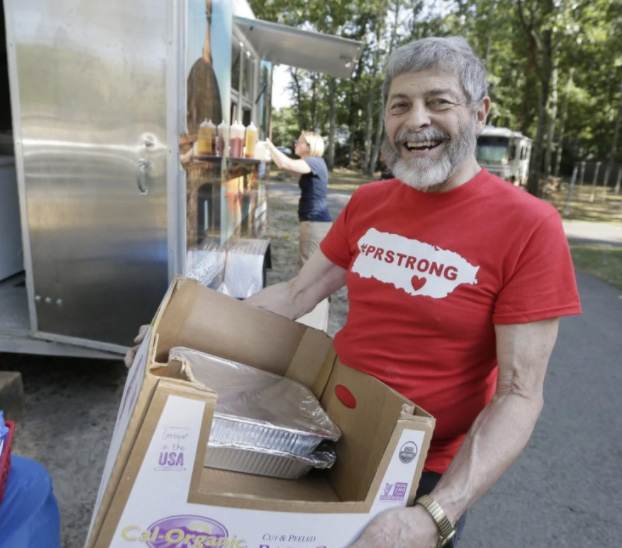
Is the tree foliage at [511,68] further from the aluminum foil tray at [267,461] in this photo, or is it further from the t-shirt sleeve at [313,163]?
the aluminum foil tray at [267,461]

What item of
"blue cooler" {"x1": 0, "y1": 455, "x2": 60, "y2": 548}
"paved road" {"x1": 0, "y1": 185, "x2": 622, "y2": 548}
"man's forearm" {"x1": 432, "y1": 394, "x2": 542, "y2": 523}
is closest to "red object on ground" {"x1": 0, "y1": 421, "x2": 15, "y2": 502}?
"blue cooler" {"x1": 0, "y1": 455, "x2": 60, "y2": 548}

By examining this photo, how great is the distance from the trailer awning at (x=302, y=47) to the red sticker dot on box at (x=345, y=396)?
3.86 metres

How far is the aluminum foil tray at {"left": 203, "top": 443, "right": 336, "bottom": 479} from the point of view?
1.46 meters

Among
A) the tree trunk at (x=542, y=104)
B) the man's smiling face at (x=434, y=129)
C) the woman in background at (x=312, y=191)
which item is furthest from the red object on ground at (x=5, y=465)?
the tree trunk at (x=542, y=104)

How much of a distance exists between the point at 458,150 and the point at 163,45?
186cm

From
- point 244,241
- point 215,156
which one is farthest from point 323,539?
point 244,241

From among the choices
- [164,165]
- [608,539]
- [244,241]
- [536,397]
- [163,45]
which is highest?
[163,45]

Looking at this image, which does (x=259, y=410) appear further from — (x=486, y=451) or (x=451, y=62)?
(x=451, y=62)

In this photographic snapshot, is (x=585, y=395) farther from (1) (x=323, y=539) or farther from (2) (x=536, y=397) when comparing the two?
(1) (x=323, y=539)

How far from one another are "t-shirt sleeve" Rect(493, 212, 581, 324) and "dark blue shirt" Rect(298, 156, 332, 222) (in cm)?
493

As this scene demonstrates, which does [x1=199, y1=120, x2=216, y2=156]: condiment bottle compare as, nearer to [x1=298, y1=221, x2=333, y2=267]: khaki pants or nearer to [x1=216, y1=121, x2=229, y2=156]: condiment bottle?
[x1=216, y1=121, x2=229, y2=156]: condiment bottle

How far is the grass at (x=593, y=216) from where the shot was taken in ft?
30.5

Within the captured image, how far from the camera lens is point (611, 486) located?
3215 mm

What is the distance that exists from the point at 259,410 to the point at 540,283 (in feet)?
2.86
